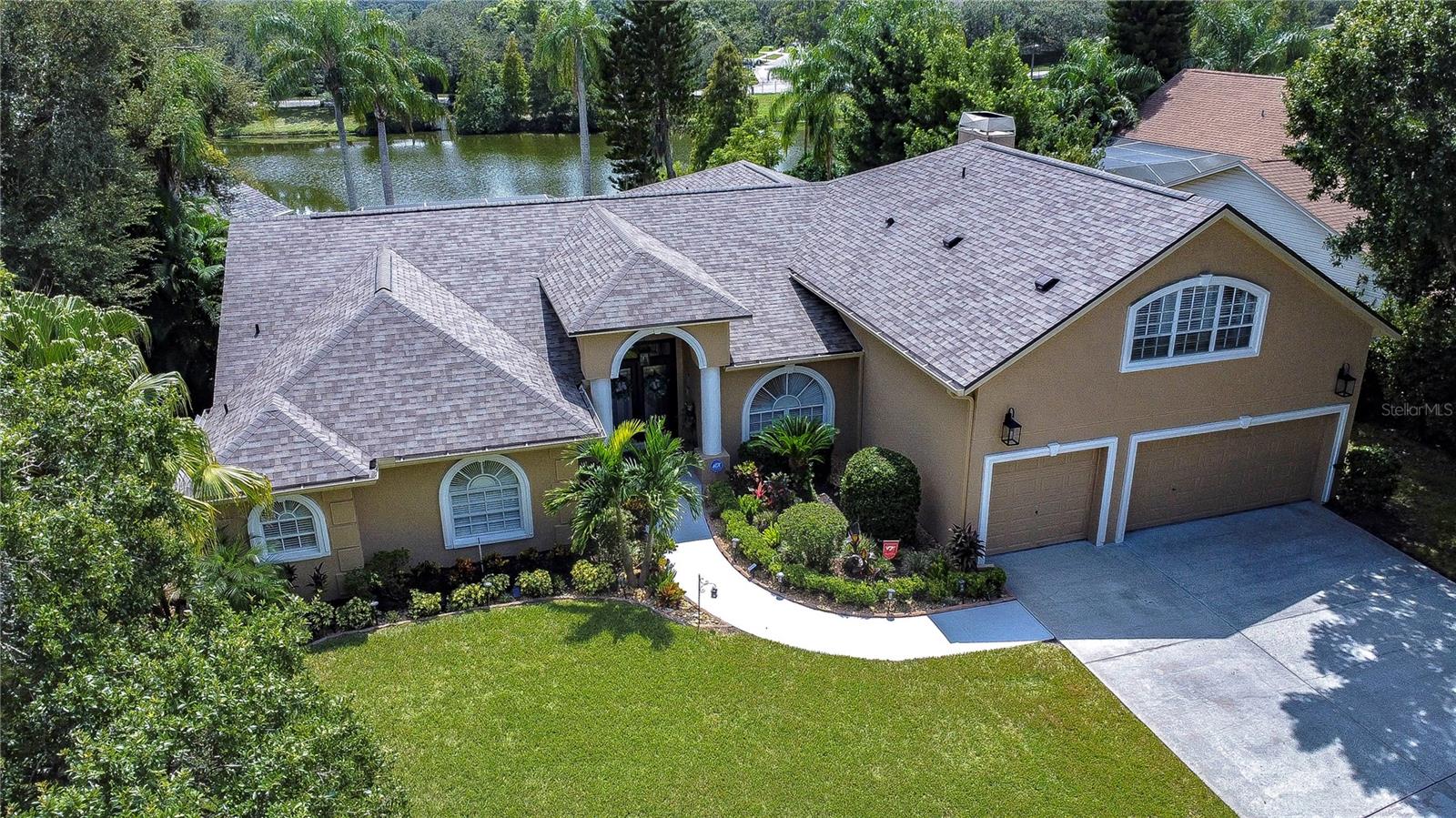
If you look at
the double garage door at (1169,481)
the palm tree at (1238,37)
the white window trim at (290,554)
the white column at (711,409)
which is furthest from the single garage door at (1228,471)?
the palm tree at (1238,37)

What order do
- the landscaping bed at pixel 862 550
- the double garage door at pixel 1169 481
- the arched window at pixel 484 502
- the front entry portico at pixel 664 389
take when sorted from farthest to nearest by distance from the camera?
the front entry portico at pixel 664 389
the double garage door at pixel 1169 481
the arched window at pixel 484 502
the landscaping bed at pixel 862 550

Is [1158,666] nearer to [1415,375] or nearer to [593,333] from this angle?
[593,333]

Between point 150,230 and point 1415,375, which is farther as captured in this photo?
point 150,230

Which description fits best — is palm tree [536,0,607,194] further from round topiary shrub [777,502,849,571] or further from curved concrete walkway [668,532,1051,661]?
curved concrete walkway [668,532,1051,661]

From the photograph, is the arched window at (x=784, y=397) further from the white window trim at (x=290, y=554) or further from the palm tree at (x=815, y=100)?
the palm tree at (x=815, y=100)

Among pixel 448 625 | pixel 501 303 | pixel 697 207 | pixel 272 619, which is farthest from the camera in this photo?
pixel 697 207

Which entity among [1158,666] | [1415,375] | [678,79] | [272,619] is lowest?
[1158,666]

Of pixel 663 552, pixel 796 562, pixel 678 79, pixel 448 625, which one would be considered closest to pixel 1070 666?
pixel 796 562
